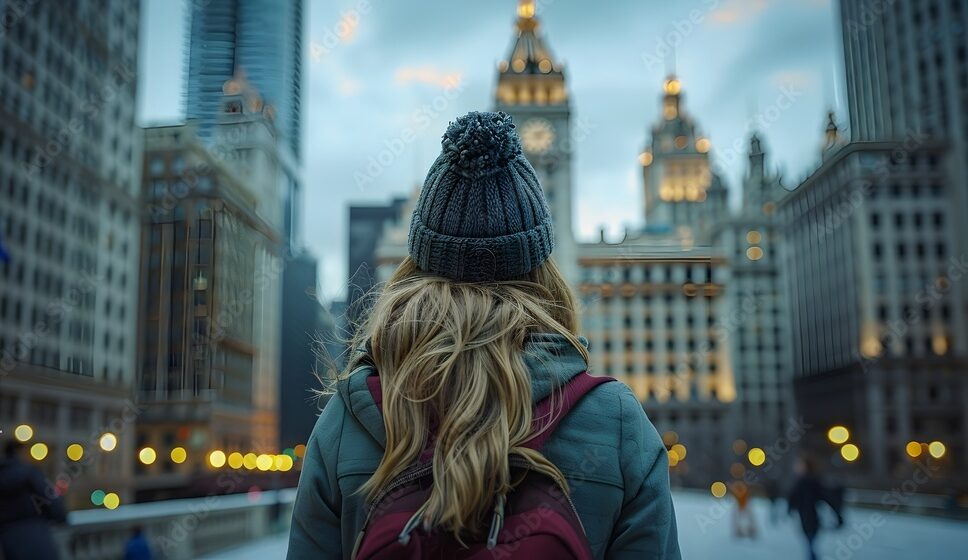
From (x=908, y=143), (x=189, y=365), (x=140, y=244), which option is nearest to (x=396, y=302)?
(x=189, y=365)

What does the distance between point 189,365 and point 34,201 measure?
19.7 ft

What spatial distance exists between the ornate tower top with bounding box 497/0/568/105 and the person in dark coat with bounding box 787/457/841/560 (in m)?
10.3

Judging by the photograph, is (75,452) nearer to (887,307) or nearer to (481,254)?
(481,254)

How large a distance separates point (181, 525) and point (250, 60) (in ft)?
19.9

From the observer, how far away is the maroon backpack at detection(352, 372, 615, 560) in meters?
1.38

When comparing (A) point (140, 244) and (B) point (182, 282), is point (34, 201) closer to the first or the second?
(A) point (140, 244)

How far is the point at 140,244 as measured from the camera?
12.5 metres

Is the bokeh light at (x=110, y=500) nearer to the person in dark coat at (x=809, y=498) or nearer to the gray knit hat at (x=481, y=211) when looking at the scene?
the person in dark coat at (x=809, y=498)

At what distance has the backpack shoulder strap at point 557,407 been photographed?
149 cm

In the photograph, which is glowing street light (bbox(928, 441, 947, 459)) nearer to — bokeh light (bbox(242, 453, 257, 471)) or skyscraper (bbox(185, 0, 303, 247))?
bokeh light (bbox(242, 453, 257, 471))

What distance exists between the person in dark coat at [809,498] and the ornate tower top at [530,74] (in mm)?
10344

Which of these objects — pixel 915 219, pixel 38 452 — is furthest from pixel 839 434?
pixel 38 452

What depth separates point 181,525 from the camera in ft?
35.3

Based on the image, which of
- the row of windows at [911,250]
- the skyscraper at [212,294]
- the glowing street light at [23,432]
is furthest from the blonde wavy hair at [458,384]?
the row of windows at [911,250]
